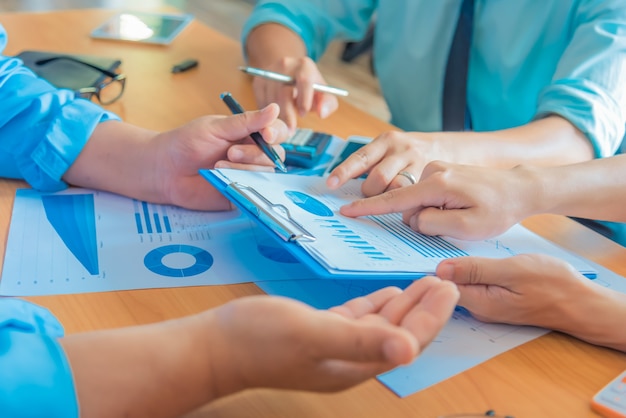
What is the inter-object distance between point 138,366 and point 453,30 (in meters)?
0.98

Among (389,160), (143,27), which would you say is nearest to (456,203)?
(389,160)

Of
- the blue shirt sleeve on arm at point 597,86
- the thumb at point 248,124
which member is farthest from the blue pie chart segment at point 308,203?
the blue shirt sleeve on arm at point 597,86

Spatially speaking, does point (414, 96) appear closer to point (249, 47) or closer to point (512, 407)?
point (249, 47)

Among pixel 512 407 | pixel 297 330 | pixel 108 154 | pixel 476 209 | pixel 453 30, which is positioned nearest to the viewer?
pixel 297 330

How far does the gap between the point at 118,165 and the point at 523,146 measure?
0.55m

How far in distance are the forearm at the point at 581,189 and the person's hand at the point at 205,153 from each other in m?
0.32

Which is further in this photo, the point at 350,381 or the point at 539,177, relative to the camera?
the point at 539,177

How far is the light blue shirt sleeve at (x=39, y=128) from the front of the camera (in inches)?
35.1

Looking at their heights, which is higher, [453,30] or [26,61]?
[453,30]

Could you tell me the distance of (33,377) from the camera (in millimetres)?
500

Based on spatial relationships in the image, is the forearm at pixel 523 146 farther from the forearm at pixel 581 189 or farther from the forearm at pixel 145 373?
the forearm at pixel 145 373

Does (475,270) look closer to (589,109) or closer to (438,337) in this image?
(438,337)

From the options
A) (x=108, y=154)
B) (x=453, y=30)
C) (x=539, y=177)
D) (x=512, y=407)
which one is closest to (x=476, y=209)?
(x=539, y=177)

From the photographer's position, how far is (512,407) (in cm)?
60
